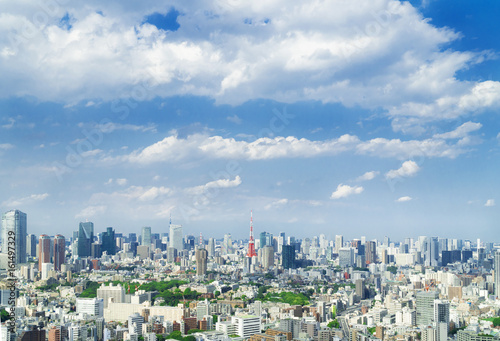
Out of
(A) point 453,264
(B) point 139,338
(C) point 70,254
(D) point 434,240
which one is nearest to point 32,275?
(C) point 70,254

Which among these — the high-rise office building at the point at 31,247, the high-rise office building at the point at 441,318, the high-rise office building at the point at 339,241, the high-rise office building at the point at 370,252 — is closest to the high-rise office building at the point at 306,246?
the high-rise office building at the point at 339,241

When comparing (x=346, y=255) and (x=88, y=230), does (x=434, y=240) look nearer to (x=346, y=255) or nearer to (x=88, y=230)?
(x=346, y=255)

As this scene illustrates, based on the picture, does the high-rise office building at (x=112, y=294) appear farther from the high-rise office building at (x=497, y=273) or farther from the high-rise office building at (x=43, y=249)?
the high-rise office building at (x=497, y=273)

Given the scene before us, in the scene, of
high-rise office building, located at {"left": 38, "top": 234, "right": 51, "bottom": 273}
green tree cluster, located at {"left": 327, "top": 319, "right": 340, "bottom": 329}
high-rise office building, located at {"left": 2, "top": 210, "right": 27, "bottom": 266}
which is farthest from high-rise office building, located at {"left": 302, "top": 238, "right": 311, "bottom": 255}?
green tree cluster, located at {"left": 327, "top": 319, "right": 340, "bottom": 329}

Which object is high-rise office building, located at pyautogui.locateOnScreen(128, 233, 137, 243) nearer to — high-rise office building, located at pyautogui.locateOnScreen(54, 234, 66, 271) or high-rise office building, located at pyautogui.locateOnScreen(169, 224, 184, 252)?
high-rise office building, located at pyautogui.locateOnScreen(169, 224, 184, 252)

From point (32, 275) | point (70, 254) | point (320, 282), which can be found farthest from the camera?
point (70, 254)
